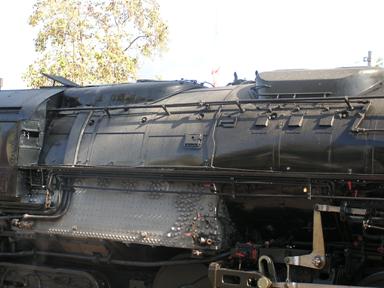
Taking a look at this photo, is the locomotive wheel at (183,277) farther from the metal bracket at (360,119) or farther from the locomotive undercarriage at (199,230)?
the metal bracket at (360,119)

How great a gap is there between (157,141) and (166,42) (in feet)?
53.1

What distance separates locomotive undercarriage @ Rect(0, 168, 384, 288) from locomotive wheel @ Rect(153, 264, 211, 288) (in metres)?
0.01

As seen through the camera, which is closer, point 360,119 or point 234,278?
point 360,119

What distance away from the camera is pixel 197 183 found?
18.7 feet

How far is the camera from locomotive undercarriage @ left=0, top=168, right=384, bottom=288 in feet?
16.8

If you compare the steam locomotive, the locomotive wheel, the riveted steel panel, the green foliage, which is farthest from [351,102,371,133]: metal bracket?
the green foliage

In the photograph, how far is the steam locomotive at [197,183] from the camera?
510 centimetres

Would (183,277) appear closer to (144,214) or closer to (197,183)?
(144,214)

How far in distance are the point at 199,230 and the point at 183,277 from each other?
2.52ft

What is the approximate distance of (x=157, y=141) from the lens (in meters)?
6.02

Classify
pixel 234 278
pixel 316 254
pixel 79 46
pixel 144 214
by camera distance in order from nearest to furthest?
1. pixel 316 254
2. pixel 234 278
3. pixel 144 214
4. pixel 79 46

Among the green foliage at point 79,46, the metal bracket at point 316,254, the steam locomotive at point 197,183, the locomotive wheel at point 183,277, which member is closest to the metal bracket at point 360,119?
the steam locomotive at point 197,183

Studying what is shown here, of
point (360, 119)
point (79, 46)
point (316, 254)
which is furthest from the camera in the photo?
point (79, 46)

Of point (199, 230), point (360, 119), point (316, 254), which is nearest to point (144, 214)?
point (199, 230)
